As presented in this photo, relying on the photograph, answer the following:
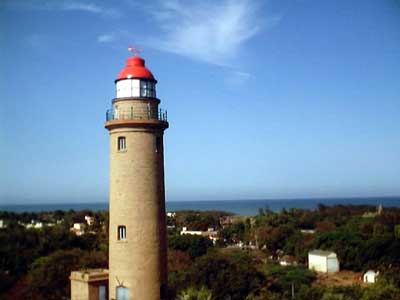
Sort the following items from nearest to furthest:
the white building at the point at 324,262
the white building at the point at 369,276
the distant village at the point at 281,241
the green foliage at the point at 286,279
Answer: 1. the green foliage at the point at 286,279
2. the distant village at the point at 281,241
3. the white building at the point at 369,276
4. the white building at the point at 324,262

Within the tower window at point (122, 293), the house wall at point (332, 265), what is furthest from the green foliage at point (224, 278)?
the house wall at point (332, 265)

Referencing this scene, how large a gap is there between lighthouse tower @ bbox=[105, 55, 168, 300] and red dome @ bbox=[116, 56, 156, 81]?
0.02 meters

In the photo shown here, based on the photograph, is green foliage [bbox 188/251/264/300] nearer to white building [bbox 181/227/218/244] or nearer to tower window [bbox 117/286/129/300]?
tower window [bbox 117/286/129/300]

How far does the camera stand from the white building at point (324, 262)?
3250 centimetres

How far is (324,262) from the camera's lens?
3278cm

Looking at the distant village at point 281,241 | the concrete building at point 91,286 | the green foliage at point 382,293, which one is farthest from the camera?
the distant village at point 281,241

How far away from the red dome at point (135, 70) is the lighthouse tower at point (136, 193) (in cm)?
2

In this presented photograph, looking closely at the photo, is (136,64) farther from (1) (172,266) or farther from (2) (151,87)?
(1) (172,266)

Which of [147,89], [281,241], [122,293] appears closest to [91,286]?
[122,293]

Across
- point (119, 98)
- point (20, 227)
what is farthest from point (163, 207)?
point (20, 227)

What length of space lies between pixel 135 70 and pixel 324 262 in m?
25.6

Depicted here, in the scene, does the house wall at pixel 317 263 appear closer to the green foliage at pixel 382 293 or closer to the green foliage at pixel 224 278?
the green foliage at pixel 382 293

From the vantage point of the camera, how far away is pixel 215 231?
47.4m

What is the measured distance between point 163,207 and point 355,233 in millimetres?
28199
